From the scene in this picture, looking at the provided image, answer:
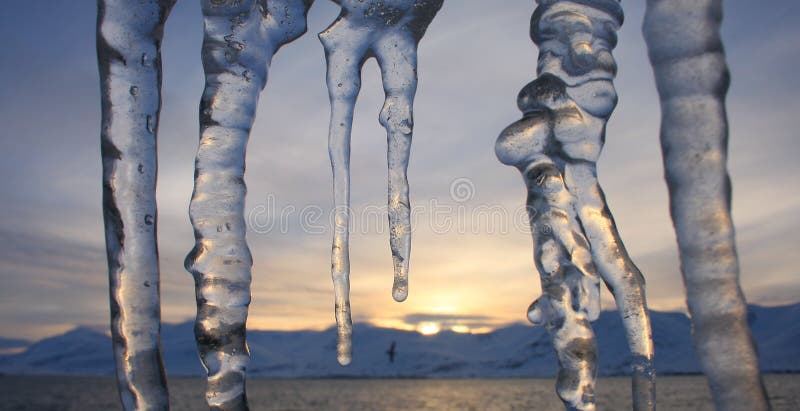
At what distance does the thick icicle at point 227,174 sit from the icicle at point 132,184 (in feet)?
2.16

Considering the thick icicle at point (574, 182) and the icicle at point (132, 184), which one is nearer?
the thick icicle at point (574, 182)

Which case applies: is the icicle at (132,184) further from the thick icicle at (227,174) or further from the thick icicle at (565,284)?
the thick icicle at (565,284)

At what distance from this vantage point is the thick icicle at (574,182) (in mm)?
3619

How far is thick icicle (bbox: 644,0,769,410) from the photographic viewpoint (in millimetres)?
3207

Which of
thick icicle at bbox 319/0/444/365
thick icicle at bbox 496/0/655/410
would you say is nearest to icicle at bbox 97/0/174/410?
thick icicle at bbox 319/0/444/365

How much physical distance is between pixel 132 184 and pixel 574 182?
2.99m

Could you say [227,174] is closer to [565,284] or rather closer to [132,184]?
[132,184]

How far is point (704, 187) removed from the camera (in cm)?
329

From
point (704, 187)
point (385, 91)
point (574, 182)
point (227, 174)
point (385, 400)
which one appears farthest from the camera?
point (385, 400)

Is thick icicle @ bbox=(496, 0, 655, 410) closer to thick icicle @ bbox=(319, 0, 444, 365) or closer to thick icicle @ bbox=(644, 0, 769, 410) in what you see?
thick icicle @ bbox=(644, 0, 769, 410)

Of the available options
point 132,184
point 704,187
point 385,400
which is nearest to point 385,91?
point 132,184

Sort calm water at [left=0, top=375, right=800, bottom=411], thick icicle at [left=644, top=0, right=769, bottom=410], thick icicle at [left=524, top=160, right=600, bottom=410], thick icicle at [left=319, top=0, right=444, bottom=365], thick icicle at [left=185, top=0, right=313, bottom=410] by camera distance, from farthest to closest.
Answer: calm water at [left=0, top=375, right=800, bottom=411] < thick icicle at [left=319, top=0, right=444, bottom=365] < thick icicle at [left=185, top=0, right=313, bottom=410] < thick icicle at [left=524, top=160, right=600, bottom=410] < thick icicle at [left=644, top=0, right=769, bottom=410]

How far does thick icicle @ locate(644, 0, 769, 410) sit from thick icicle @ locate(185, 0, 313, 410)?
250cm

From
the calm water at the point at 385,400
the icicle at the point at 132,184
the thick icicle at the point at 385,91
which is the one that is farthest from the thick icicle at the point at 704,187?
the calm water at the point at 385,400
